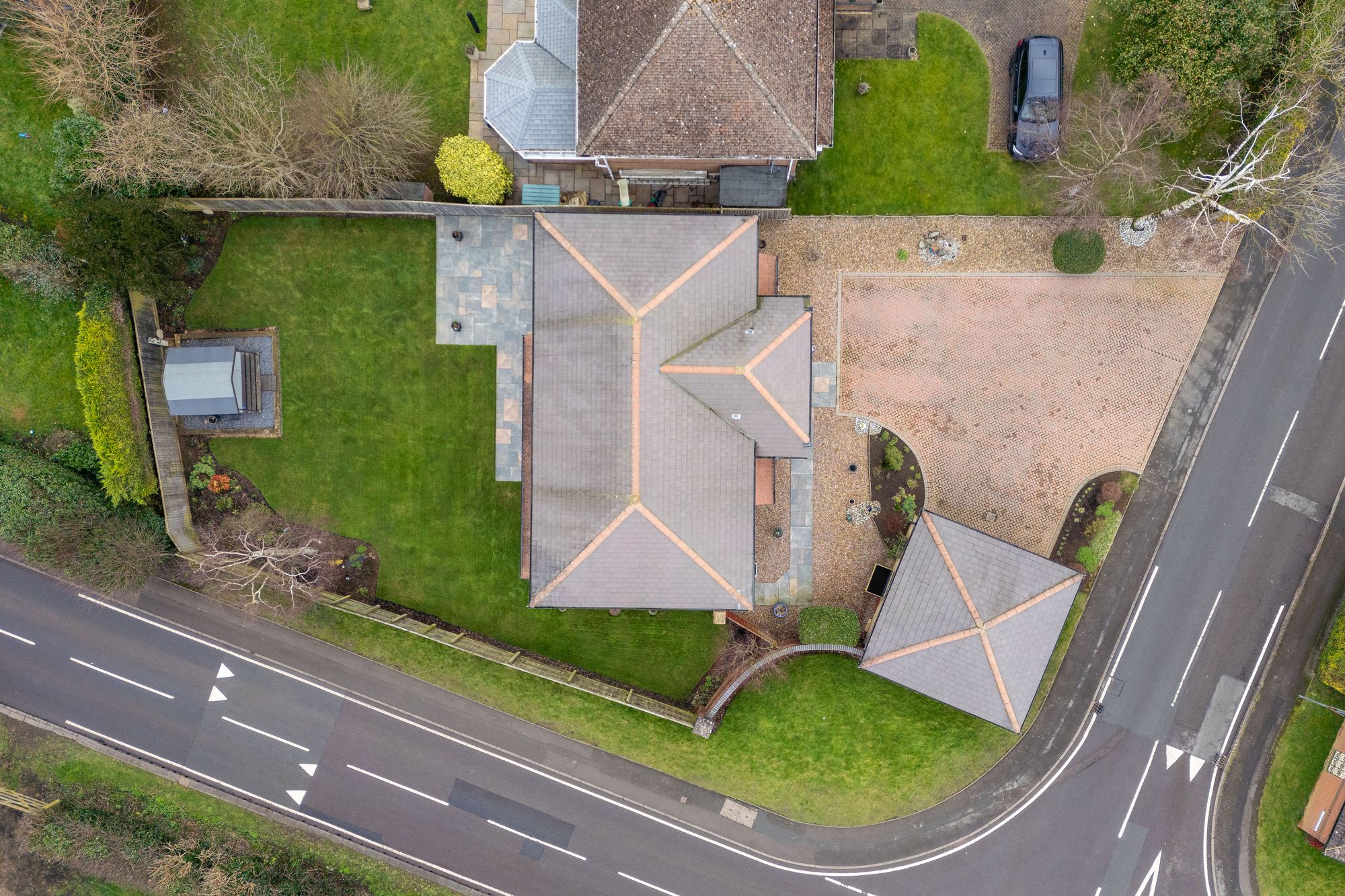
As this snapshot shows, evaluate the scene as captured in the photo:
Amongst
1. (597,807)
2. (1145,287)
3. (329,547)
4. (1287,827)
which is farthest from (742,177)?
(1287,827)

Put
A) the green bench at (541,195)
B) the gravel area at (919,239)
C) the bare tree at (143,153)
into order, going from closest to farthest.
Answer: the bare tree at (143,153) → the green bench at (541,195) → the gravel area at (919,239)

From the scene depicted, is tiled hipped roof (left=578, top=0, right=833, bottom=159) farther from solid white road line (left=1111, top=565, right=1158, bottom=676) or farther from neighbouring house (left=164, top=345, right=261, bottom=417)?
solid white road line (left=1111, top=565, right=1158, bottom=676)

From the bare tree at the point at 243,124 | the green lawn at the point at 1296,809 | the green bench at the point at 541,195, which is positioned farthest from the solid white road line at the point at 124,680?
the green lawn at the point at 1296,809

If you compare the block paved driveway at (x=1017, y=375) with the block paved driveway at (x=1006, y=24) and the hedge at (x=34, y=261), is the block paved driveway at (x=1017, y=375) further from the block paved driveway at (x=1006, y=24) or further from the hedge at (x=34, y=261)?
the hedge at (x=34, y=261)

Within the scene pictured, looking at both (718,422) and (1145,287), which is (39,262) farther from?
(1145,287)

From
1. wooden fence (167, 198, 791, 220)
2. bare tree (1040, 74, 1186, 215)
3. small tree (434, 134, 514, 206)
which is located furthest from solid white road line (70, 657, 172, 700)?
bare tree (1040, 74, 1186, 215)

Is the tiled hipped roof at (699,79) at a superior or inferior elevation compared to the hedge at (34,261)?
superior
